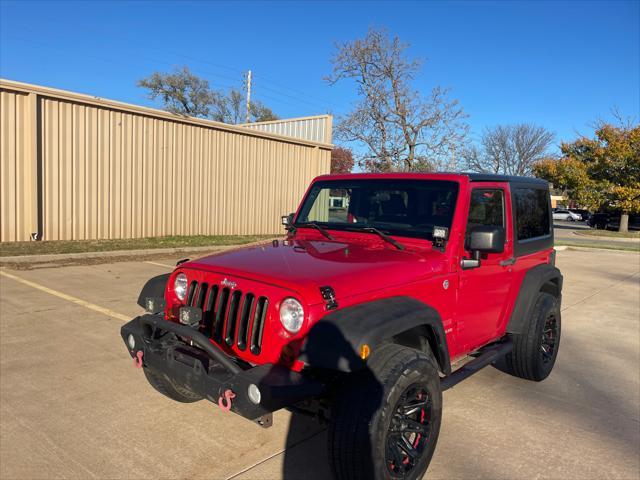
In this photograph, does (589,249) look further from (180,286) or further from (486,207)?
(180,286)

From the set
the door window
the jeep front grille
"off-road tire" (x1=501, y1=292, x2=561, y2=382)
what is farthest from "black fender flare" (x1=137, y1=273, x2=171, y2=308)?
"off-road tire" (x1=501, y1=292, x2=561, y2=382)

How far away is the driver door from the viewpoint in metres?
3.66

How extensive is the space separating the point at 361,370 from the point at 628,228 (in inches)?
1474

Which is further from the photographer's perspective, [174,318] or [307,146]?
[307,146]

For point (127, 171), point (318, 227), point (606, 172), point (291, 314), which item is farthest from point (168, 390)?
point (606, 172)

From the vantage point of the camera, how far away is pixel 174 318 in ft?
11.1

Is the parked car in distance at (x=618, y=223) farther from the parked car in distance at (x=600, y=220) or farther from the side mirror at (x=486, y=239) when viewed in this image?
the side mirror at (x=486, y=239)

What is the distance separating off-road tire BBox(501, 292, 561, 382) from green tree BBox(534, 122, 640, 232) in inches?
1093

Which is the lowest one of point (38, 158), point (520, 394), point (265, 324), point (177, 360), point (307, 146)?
point (520, 394)

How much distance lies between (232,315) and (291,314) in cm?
42

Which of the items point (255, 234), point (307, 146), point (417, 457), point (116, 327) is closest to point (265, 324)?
point (417, 457)

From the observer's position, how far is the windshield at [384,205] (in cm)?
374

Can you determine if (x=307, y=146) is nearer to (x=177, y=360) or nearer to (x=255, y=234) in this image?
(x=255, y=234)

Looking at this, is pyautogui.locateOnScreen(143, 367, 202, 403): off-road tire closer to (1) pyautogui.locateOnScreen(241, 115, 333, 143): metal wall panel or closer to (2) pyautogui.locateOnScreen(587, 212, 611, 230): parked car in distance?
(1) pyautogui.locateOnScreen(241, 115, 333, 143): metal wall panel
